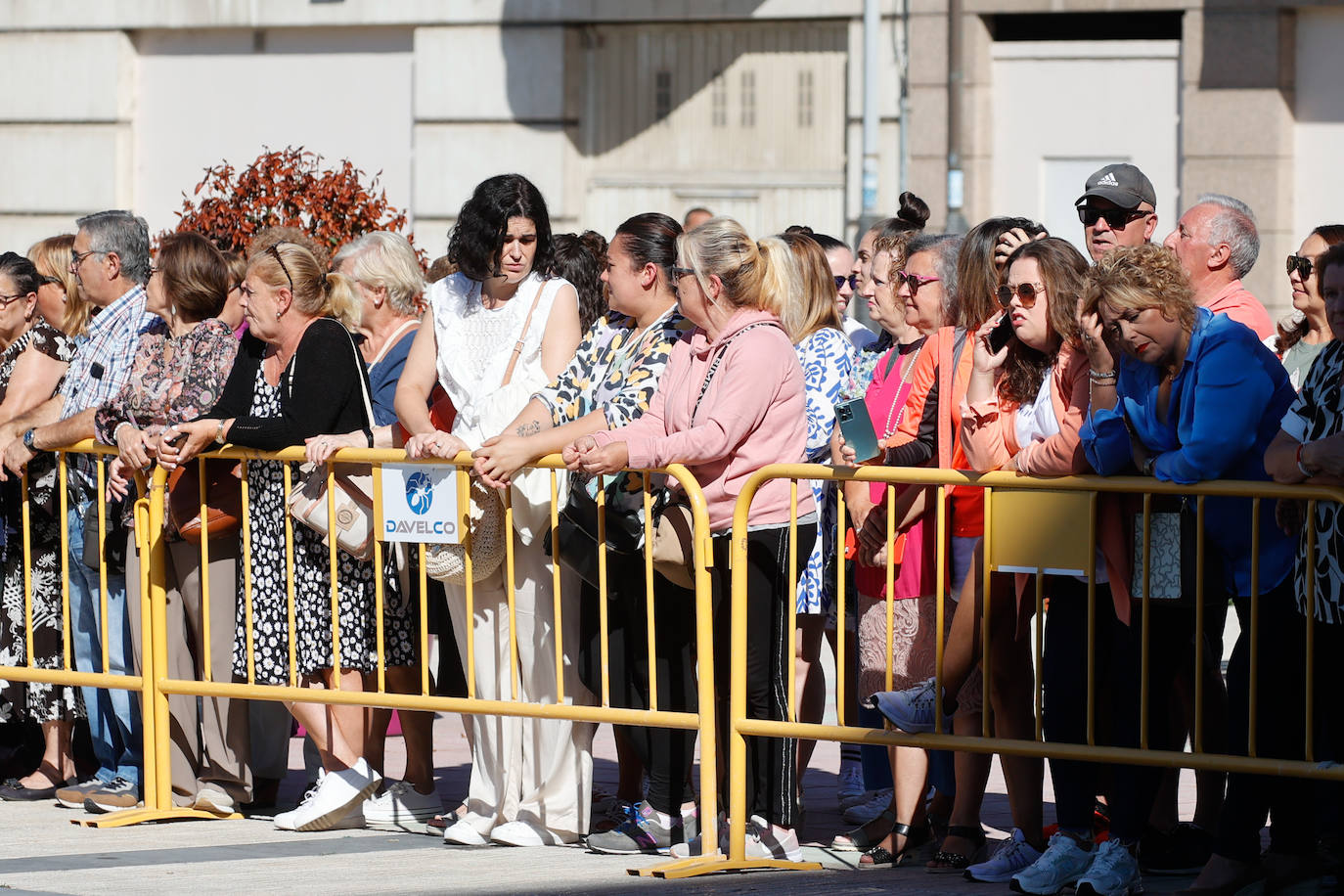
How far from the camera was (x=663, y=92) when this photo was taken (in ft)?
49.0

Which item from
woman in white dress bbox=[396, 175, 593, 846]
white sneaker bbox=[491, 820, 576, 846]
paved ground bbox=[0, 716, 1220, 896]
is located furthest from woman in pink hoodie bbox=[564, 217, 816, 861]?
white sneaker bbox=[491, 820, 576, 846]

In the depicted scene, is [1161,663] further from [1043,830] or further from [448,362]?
[448,362]

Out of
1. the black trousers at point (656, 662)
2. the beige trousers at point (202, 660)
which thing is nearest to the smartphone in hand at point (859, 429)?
the black trousers at point (656, 662)

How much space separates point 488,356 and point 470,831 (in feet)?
5.17

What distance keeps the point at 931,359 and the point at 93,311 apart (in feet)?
12.5

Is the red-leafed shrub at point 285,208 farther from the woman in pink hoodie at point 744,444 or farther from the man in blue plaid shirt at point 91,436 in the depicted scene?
the woman in pink hoodie at point 744,444

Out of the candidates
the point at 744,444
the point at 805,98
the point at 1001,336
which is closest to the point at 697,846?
the point at 744,444

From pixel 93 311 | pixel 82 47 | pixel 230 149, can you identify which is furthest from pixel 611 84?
pixel 93 311

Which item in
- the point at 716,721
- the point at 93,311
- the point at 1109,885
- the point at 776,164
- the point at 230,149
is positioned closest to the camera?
the point at 1109,885

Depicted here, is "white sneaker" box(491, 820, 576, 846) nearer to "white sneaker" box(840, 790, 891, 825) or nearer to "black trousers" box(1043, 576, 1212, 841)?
"white sneaker" box(840, 790, 891, 825)

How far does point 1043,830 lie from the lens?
251 inches

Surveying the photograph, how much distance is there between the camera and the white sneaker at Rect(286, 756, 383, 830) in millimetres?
6906

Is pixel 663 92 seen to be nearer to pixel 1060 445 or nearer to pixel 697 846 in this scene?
pixel 697 846

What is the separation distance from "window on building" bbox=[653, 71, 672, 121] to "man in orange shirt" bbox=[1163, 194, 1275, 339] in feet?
29.4
